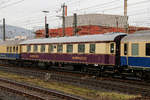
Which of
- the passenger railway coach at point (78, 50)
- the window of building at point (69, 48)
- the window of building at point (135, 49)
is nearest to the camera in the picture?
the window of building at point (135, 49)

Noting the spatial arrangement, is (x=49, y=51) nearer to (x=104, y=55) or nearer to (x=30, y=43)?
(x=30, y=43)

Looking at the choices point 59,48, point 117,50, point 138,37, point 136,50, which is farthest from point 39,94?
point 59,48

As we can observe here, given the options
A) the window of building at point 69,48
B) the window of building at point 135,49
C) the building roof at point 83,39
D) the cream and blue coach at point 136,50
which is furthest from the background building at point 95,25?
the window of building at point 135,49

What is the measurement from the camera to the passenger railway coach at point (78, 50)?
19.9 m

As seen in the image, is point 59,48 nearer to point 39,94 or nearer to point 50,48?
point 50,48

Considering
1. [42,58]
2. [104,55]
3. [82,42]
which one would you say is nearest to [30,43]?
[42,58]

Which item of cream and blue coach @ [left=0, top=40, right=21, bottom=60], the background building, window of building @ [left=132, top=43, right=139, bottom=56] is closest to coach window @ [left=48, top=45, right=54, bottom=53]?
cream and blue coach @ [left=0, top=40, right=21, bottom=60]

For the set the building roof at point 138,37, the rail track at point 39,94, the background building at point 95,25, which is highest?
the background building at point 95,25

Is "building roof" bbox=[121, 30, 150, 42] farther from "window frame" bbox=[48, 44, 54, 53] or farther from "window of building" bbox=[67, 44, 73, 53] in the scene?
"window frame" bbox=[48, 44, 54, 53]

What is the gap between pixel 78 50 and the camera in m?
23.0

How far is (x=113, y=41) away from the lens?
64.4ft

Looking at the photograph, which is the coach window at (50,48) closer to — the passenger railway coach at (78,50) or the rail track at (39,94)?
the passenger railway coach at (78,50)

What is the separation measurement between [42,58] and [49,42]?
89.4 inches

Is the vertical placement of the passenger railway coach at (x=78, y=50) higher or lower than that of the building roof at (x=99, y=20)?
lower
